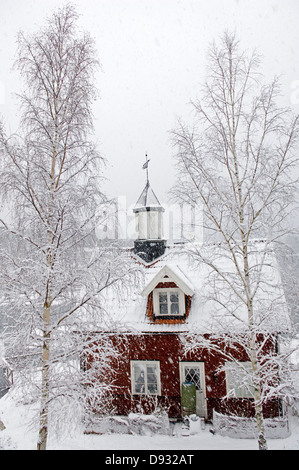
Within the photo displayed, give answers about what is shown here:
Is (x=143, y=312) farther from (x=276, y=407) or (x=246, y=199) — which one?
(x=246, y=199)

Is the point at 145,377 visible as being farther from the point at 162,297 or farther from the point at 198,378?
the point at 162,297

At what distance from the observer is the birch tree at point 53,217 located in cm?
657

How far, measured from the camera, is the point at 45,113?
730 cm

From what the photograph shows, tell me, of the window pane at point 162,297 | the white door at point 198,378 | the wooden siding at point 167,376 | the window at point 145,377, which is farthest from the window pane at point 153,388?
the window pane at point 162,297

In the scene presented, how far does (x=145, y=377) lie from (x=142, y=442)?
2112 millimetres

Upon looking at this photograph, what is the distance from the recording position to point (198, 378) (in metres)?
11.4

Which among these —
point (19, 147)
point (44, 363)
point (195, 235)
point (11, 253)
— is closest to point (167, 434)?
point (44, 363)

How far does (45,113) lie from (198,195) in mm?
4417

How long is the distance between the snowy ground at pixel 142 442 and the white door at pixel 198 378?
63 centimetres

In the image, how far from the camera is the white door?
11273 millimetres

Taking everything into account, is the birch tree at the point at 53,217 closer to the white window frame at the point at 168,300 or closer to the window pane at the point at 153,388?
the white window frame at the point at 168,300

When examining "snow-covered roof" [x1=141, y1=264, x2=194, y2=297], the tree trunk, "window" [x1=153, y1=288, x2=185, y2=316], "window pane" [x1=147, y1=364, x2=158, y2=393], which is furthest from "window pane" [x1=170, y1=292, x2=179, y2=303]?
the tree trunk

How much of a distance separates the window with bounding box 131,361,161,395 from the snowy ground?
152 cm

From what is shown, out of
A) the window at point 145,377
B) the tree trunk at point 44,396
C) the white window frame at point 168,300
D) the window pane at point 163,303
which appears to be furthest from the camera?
the window pane at point 163,303
